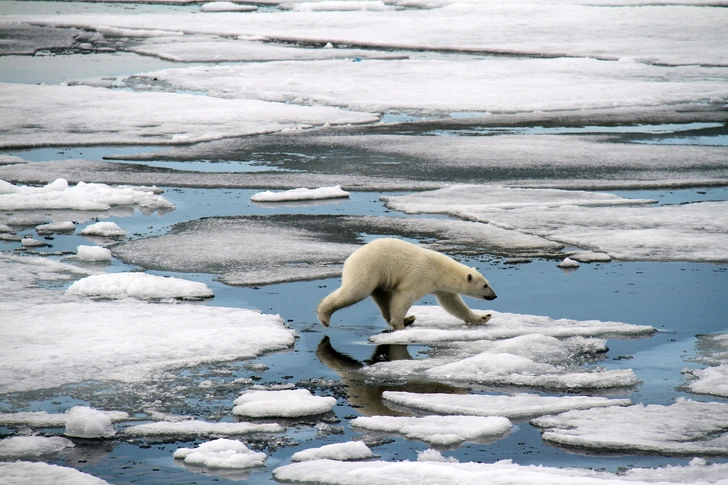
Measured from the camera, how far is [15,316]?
6066 millimetres

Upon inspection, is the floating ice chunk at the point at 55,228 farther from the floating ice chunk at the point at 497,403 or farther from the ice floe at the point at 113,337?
the floating ice chunk at the point at 497,403

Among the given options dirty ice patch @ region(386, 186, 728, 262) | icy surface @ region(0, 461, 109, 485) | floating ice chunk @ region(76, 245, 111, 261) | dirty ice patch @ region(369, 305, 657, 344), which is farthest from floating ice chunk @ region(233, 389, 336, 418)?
dirty ice patch @ region(386, 186, 728, 262)

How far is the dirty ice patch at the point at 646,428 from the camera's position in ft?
13.6

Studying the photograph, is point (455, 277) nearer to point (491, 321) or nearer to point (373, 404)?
point (491, 321)

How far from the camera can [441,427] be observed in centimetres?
436

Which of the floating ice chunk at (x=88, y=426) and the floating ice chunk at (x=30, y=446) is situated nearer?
the floating ice chunk at (x=30, y=446)

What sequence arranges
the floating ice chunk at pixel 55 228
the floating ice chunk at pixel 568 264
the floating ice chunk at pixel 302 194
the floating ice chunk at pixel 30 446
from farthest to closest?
the floating ice chunk at pixel 302 194 < the floating ice chunk at pixel 55 228 < the floating ice chunk at pixel 568 264 < the floating ice chunk at pixel 30 446

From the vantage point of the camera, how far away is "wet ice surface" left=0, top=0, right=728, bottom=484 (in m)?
4.23

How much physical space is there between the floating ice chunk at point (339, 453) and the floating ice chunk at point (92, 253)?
156 inches

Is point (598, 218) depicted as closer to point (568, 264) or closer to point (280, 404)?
point (568, 264)

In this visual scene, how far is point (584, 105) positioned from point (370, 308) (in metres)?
10.8

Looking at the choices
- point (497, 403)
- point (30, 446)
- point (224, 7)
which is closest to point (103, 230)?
point (30, 446)

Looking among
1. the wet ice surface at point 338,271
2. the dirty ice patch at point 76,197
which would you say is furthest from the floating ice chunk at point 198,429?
the dirty ice patch at point 76,197

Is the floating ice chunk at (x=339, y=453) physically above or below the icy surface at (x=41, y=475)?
below
